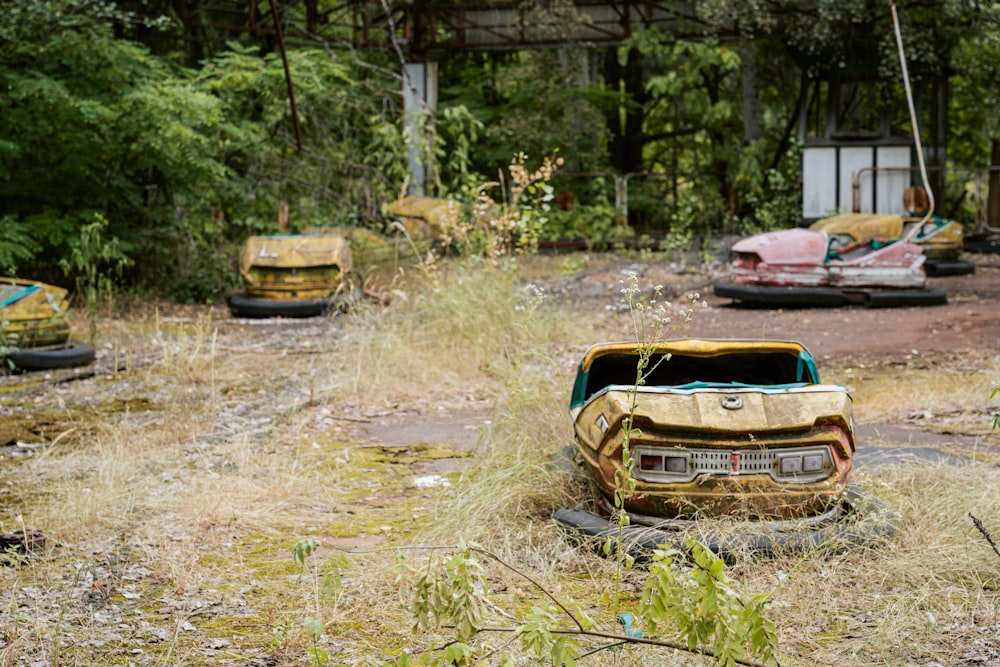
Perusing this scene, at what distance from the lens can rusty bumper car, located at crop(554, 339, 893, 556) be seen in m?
4.06

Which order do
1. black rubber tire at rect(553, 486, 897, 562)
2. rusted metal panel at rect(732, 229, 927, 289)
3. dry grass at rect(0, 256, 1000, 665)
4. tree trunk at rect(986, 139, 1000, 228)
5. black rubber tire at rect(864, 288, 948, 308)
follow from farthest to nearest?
tree trunk at rect(986, 139, 1000, 228) → rusted metal panel at rect(732, 229, 927, 289) → black rubber tire at rect(864, 288, 948, 308) → black rubber tire at rect(553, 486, 897, 562) → dry grass at rect(0, 256, 1000, 665)

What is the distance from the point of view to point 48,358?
867 cm

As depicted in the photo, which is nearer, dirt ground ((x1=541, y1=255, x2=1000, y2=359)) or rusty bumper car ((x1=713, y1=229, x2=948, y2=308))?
dirt ground ((x1=541, y1=255, x2=1000, y2=359))

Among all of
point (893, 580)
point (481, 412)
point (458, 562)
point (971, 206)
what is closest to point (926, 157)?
point (971, 206)

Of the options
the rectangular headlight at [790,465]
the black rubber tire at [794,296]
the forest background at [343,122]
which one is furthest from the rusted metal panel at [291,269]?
the rectangular headlight at [790,465]

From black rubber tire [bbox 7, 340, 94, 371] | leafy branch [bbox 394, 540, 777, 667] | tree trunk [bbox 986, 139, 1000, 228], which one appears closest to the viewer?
leafy branch [bbox 394, 540, 777, 667]

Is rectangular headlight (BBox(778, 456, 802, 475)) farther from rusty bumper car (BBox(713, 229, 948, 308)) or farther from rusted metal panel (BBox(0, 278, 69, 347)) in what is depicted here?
rusty bumper car (BBox(713, 229, 948, 308))

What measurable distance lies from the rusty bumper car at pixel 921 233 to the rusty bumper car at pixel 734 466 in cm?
925

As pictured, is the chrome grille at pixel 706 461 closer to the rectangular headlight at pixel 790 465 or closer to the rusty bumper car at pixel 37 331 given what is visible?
the rectangular headlight at pixel 790 465

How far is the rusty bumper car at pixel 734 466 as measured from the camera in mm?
4059

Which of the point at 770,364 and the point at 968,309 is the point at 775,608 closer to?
the point at 770,364

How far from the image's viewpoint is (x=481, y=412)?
7121mm

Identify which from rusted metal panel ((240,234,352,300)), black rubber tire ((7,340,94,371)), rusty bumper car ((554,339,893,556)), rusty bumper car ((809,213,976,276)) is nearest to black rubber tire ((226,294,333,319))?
rusted metal panel ((240,234,352,300))

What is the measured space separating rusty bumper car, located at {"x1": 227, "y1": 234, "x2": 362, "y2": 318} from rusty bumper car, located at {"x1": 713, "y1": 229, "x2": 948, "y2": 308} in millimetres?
3953
